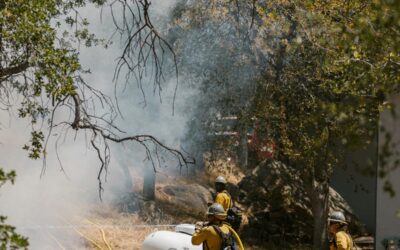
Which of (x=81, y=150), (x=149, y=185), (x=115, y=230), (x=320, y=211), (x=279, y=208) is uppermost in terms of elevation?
(x=81, y=150)

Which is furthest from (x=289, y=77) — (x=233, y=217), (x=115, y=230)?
(x=115, y=230)

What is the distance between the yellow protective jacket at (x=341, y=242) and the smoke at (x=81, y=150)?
684 centimetres

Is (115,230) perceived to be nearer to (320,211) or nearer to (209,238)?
(320,211)

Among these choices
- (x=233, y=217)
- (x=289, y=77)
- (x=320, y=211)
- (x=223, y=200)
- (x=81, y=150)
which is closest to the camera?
(x=223, y=200)

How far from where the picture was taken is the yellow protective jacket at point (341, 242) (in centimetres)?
720

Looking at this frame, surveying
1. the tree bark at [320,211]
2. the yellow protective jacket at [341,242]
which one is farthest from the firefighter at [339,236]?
the tree bark at [320,211]

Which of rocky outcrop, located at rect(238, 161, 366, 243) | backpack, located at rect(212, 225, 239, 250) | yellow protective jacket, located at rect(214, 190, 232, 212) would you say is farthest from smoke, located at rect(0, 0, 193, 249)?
backpack, located at rect(212, 225, 239, 250)

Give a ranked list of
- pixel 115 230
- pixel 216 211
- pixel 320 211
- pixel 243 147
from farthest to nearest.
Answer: pixel 243 147 < pixel 320 211 < pixel 115 230 < pixel 216 211

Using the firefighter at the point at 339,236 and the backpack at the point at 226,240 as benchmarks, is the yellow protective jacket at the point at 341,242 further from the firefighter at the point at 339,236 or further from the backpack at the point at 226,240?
the backpack at the point at 226,240

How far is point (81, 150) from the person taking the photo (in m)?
15.2

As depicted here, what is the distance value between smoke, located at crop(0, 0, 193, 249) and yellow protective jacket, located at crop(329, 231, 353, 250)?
6.84 m

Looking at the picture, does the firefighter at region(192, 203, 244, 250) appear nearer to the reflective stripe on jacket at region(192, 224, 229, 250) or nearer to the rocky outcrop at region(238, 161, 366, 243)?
the reflective stripe on jacket at region(192, 224, 229, 250)

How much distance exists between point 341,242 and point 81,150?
9.07 metres

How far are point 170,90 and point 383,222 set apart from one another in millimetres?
6475
